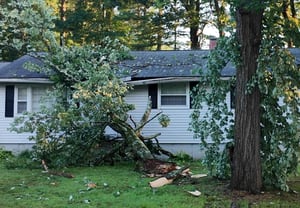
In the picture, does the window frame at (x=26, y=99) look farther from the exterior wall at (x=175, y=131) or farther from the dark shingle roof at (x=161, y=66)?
the exterior wall at (x=175, y=131)

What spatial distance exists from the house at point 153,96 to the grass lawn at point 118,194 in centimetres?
421

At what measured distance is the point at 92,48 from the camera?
11.2 m

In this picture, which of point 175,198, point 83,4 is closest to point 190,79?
point 175,198

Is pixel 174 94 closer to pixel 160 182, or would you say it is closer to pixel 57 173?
pixel 57 173

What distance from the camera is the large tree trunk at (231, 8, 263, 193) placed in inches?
258

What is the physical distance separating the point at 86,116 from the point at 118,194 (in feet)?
12.5

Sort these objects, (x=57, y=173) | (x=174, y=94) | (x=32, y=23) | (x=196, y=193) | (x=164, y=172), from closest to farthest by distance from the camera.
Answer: (x=196, y=193), (x=164, y=172), (x=57, y=173), (x=32, y=23), (x=174, y=94)

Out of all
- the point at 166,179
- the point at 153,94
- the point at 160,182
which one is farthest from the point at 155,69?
the point at 160,182

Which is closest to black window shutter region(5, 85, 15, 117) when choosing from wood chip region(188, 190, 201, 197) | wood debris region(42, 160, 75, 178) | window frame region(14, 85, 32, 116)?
window frame region(14, 85, 32, 116)

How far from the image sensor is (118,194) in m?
6.59

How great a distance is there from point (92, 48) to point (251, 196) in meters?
6.72

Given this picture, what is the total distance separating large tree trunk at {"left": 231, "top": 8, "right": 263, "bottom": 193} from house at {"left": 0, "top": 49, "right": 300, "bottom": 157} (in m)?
5.38

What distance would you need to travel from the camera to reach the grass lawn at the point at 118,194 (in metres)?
5.95

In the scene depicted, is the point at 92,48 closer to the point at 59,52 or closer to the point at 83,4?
the point at 59,52
